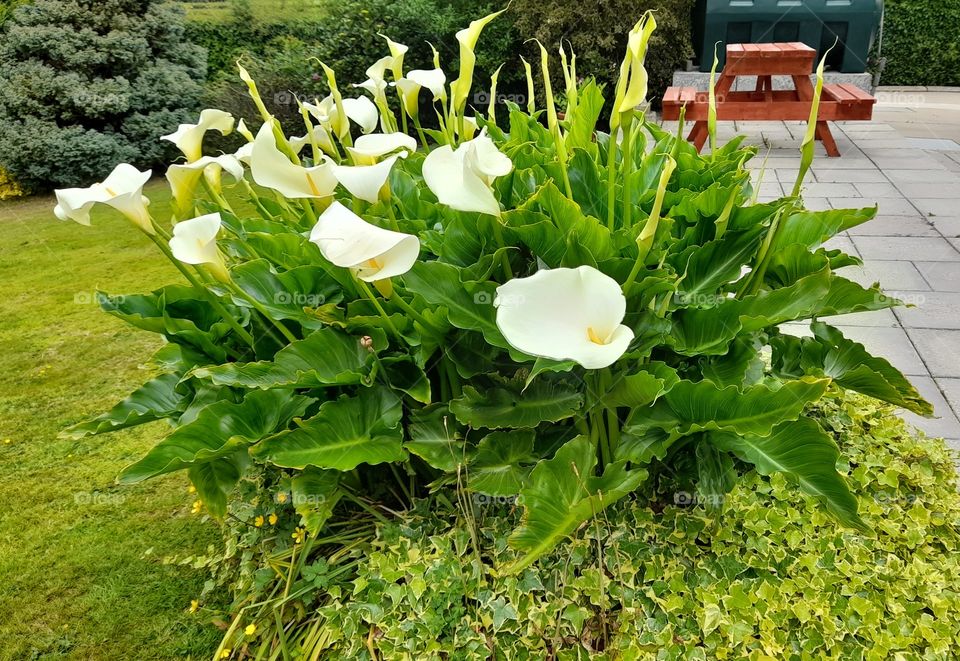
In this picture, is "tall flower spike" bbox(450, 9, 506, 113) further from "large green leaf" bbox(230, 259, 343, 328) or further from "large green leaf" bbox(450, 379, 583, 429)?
"large green leaf" bbox(450, 379, 583, 429)

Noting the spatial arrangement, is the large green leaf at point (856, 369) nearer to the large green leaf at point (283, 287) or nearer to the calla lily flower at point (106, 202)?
the large green leaf at point (283, 287)

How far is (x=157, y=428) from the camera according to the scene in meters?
2.89

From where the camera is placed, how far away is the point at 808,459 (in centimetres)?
115

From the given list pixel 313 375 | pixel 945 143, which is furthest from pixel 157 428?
pixel 945 143

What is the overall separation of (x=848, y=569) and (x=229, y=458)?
125 centimetres

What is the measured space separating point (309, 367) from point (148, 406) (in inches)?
16.4

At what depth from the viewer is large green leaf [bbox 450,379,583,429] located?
1.31 m

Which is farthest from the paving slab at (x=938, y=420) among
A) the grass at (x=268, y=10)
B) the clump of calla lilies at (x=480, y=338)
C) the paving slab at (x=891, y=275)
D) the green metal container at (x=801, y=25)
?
the grass at (x=268, y=10)

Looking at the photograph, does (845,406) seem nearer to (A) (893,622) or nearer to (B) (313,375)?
(A) (893,622)

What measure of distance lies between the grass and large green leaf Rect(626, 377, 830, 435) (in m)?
7.90

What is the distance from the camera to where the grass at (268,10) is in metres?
7.97

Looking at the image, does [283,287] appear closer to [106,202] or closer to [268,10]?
[106,202]

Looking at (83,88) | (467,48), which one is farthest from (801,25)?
(83,88)

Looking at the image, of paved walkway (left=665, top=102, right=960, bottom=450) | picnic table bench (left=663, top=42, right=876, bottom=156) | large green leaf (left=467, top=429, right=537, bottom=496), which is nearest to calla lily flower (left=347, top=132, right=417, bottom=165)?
large green leaf (left=467, top=429, right=537, bottom=496)
